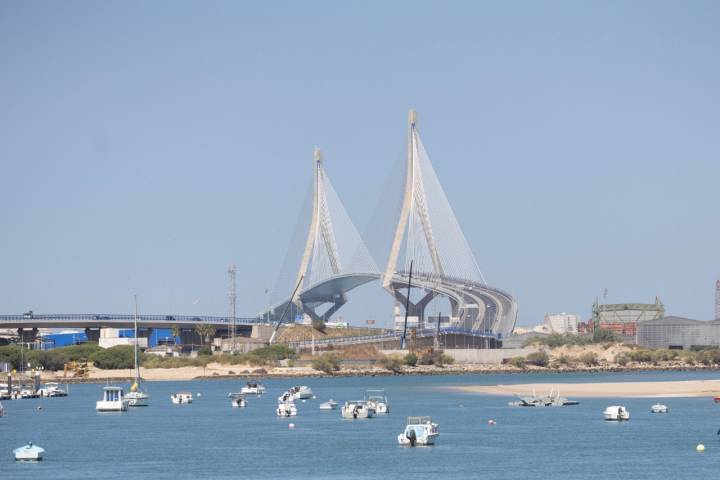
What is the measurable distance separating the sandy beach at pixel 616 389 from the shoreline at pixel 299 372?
Answer: 3324 cm

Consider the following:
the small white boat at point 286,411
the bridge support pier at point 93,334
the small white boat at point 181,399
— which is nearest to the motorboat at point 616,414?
the small white boat at point 286,411

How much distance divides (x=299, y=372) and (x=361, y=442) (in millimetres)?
88605

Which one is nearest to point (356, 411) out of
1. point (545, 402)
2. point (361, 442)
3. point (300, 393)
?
point (545, 402)

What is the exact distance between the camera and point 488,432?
79500 millimetres

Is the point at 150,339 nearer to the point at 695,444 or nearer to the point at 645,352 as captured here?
the point at 645,352

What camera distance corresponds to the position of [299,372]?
163 m

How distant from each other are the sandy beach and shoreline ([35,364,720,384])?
33.2 metres

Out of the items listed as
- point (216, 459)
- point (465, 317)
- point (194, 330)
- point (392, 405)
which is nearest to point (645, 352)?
point (465, 317)

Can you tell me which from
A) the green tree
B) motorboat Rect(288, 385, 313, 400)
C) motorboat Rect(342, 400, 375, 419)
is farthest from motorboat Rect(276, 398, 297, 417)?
the green tree

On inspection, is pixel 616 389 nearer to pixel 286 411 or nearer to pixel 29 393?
pixel 286 411

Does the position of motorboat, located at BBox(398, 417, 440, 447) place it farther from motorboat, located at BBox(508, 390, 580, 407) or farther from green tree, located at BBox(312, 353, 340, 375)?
green tree, located at BBox(312, 353, 340, 375)

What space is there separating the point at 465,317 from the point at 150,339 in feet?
141

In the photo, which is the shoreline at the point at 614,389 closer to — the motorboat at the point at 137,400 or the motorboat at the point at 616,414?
the motorboat at the point at 616,414

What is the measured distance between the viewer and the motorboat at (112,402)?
102312 millimetres
